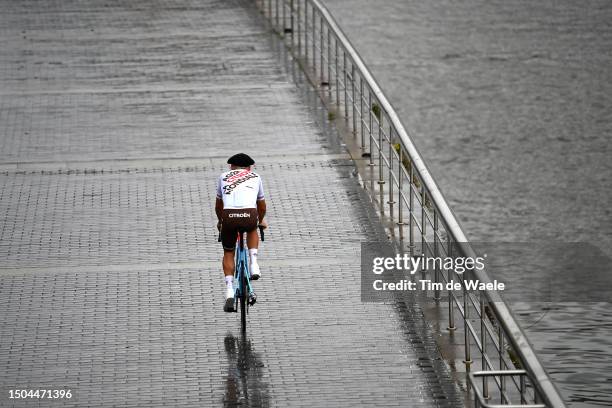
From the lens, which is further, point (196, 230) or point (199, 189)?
point (199, 189)

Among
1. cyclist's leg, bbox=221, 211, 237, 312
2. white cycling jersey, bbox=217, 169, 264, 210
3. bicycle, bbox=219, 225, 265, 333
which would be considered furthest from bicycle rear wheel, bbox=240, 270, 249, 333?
white cycling jersey, bbox=217, 169, 264, 210

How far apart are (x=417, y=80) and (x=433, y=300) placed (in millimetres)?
18853

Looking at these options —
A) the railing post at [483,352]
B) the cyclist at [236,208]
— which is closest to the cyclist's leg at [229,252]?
the cyclist at [236,208]

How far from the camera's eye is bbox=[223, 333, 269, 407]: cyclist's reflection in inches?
421

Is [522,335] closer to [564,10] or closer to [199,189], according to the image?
[199,189]

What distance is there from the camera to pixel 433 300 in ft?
41.8

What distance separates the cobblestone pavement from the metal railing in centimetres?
34

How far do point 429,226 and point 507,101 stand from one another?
15.0m

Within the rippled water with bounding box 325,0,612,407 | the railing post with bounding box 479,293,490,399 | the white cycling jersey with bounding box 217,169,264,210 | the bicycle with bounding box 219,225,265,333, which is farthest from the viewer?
the rippled water with bounding box 325,0,612,407

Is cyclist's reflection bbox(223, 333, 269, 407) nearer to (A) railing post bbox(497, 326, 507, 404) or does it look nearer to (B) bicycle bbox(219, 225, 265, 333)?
(B) bicycle bbox(219, 225, 265, 333)

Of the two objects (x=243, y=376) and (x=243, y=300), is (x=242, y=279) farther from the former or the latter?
(x=243, y=376)

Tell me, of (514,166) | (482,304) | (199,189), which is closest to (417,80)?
(514,166)

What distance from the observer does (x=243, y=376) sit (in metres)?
11.2

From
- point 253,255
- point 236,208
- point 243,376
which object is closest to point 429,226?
point 253,255
